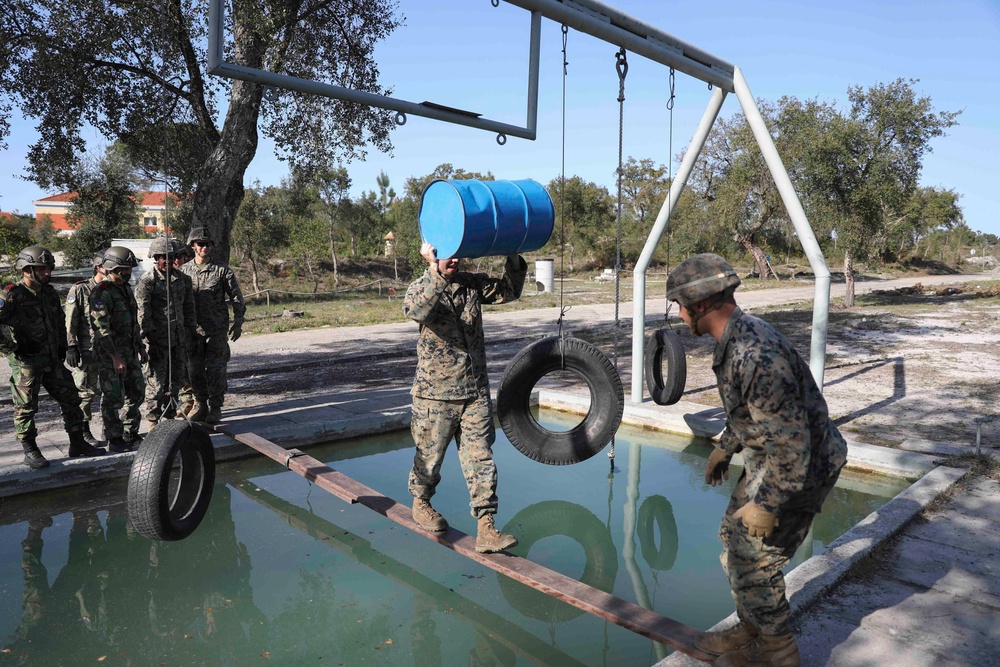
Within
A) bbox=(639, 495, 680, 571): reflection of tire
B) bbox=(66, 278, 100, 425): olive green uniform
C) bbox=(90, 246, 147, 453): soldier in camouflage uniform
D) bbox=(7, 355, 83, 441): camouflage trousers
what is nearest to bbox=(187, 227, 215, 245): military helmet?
bbox=(90, 246, 147, 453): soldier in camouflage uniform

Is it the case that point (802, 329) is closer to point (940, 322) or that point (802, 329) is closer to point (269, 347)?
point (940, 322)

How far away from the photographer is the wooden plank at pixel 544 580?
322 centimetres

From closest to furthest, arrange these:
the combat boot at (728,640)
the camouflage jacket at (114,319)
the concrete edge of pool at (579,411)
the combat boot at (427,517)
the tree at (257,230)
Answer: the combat boot at (728,640) → the concrete edge of pool at (579,411) → the combat boot at (427,517) → the camouflage jacket at (114,319) → the tree at (257,230)

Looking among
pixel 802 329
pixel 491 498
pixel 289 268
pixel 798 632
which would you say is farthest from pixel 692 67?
pixel 289 268

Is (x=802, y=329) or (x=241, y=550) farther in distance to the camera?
(x=802, y=329)

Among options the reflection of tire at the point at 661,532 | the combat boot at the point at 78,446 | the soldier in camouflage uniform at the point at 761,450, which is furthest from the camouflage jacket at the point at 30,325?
the soldier in camouflage uniform at the point at 761,450

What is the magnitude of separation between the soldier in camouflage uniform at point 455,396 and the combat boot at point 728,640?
52.7 inches

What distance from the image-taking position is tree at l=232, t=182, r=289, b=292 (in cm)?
3109

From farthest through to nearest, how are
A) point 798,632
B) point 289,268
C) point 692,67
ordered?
1. point 289,268
2. point 692,67
3. point 798,632

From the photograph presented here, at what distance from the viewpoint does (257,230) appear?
3147 centimetres

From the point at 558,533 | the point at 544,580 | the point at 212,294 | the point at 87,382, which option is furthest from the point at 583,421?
the point at 87,382

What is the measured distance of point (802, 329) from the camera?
49.8 feet

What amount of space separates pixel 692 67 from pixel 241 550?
528 centimetres

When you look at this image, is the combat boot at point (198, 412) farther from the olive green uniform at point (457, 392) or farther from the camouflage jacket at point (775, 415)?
the camouflage jacket at point (775, 415)
